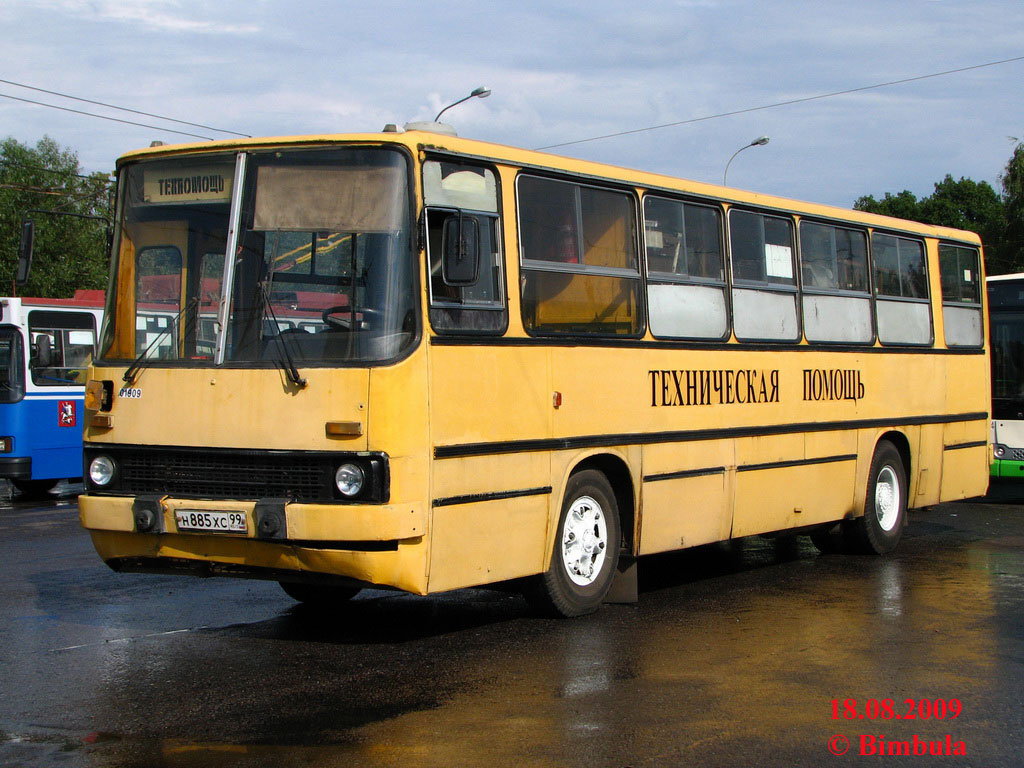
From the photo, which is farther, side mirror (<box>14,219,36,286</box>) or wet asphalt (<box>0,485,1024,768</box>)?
side mirror (<box>14,219,36,286</box>)

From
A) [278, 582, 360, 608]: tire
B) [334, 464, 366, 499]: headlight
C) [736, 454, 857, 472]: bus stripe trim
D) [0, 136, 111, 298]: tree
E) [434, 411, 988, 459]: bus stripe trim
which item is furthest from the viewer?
[0, 136, 111, 298]: tree

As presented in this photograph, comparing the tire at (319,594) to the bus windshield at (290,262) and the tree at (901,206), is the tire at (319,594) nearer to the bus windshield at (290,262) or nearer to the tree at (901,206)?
the bus windshield at (290,262)

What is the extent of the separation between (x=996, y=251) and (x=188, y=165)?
56.9m

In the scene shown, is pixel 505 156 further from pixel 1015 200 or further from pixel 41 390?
pixel 1015 200

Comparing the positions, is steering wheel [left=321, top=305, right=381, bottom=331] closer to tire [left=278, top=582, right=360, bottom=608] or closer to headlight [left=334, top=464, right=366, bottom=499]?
headlight [left=334, top=464, right=366, bottom=499]

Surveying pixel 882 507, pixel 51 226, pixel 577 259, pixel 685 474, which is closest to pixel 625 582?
pixel 685 474

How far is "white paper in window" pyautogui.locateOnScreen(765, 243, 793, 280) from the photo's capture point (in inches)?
438

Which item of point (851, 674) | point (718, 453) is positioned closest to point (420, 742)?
point (851, 674)

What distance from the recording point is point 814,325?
458 inches

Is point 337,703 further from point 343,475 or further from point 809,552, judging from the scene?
point 809,552

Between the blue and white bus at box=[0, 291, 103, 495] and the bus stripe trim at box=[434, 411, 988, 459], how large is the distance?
11.9 m

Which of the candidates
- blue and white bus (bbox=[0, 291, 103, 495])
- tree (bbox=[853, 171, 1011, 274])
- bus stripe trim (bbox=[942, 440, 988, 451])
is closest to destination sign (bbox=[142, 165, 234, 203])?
bus stripe trim (bbox=[942, 440, 988, 451])

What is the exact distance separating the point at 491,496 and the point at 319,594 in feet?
7.20

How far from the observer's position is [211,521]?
7.49 meters
